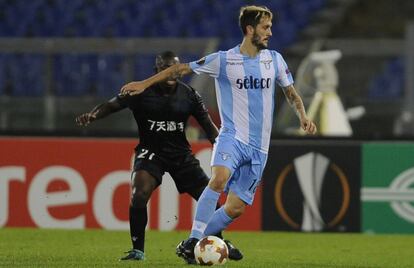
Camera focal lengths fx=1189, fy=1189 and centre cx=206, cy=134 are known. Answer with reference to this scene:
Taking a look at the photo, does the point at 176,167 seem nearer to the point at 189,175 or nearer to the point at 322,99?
the point at 189,175

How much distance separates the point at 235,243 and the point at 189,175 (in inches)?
95.0

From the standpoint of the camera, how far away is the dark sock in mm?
A: 9930

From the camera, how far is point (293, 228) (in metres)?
→ 14.6

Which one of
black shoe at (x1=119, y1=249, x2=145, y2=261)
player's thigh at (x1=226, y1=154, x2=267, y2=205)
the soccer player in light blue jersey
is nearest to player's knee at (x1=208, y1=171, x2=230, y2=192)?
the soccer player in light blue jersey

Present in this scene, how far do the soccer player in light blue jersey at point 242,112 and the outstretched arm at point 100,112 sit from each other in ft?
3.99

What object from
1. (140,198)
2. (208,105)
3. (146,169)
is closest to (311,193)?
(208,105)

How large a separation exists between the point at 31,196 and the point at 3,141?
80 cm

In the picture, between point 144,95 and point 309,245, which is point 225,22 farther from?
point 144,95

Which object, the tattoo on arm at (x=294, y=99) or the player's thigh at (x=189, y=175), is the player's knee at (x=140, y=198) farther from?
the tattoo on arm at (x=294, y=99)

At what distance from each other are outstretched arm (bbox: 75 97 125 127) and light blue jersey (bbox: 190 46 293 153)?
1233 mm

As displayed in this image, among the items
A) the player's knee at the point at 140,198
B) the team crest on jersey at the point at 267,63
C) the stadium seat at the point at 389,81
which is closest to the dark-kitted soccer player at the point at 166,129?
the player's knee at the point at 140,198

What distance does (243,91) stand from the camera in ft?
30.7

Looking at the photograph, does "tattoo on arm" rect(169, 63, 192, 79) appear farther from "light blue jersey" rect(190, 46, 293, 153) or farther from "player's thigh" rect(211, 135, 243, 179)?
"player's thigh" rect(211, 135, 243, 179)

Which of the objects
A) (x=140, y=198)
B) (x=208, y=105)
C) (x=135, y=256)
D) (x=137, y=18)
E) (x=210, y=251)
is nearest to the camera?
(x=210, y=251)
